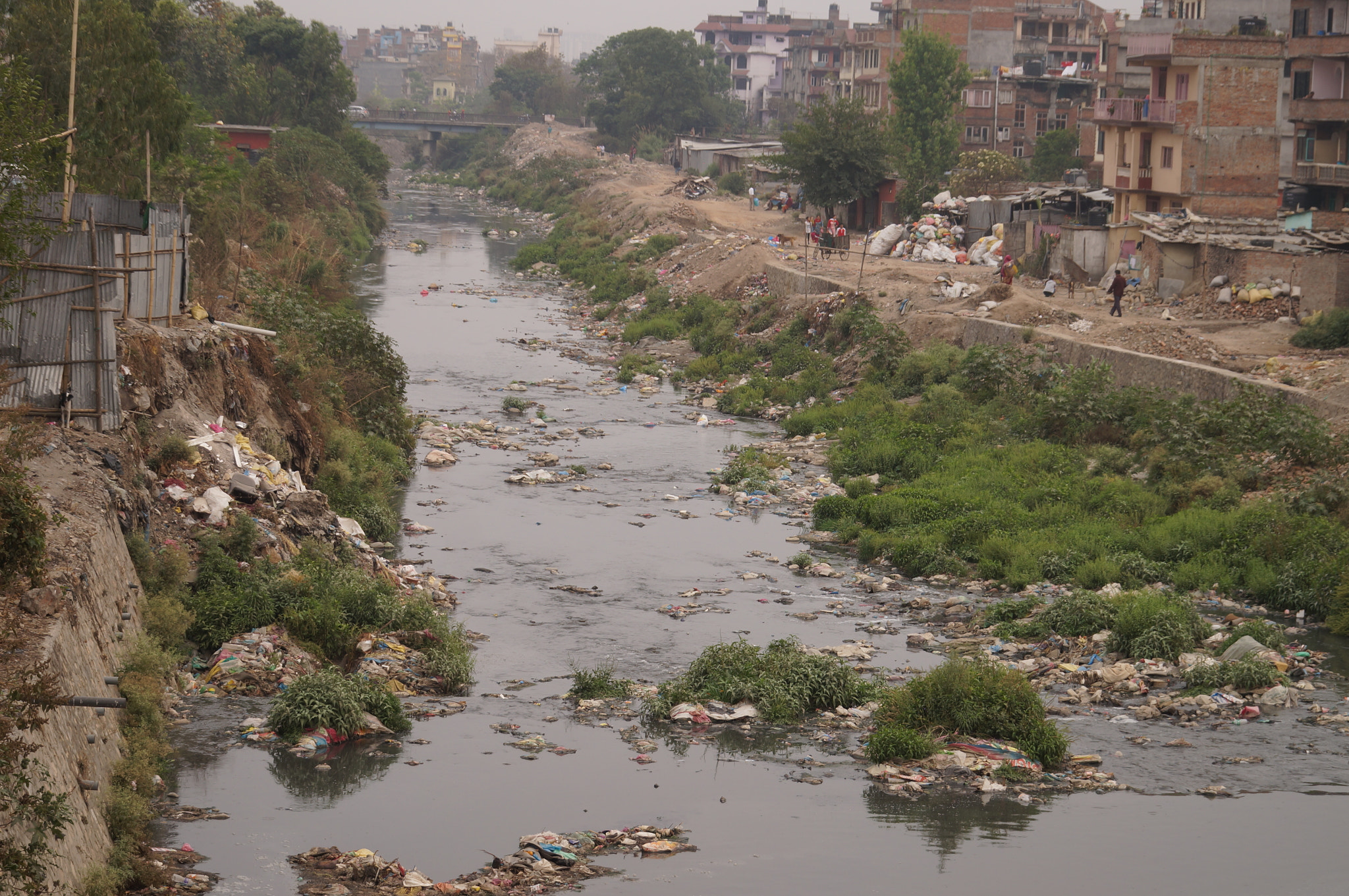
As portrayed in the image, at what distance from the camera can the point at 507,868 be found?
29.0 feet

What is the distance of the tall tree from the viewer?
46750mm

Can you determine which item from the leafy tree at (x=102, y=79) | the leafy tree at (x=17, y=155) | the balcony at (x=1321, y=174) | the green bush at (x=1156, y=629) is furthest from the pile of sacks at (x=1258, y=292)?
the leafy tree at (x=17, y=155)

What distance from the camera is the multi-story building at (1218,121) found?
30.6m

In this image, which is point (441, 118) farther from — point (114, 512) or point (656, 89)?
point (114, 512)

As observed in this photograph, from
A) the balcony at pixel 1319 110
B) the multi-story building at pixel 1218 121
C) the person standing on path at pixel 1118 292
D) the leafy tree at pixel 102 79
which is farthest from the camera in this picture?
the balcony at pixel 1319 110

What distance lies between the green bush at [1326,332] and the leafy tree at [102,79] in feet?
58.4

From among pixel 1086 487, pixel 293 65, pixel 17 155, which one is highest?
pixel 293 65

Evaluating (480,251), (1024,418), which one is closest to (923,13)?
(480,251)

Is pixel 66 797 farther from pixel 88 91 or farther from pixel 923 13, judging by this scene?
pixel 923 13

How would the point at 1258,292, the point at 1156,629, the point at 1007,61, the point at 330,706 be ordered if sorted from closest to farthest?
the point at 330,706 < the point at 1156,629 < the point at 1258,292 < the point at 1007,61

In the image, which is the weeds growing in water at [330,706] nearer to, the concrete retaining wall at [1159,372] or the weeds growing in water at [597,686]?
the weeds growing in water at [597,686]

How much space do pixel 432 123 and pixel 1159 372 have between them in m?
75.8

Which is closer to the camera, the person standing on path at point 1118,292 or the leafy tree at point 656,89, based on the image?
the person standing on path at point 1118,292

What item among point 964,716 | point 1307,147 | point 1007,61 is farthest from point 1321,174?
point 964,716
